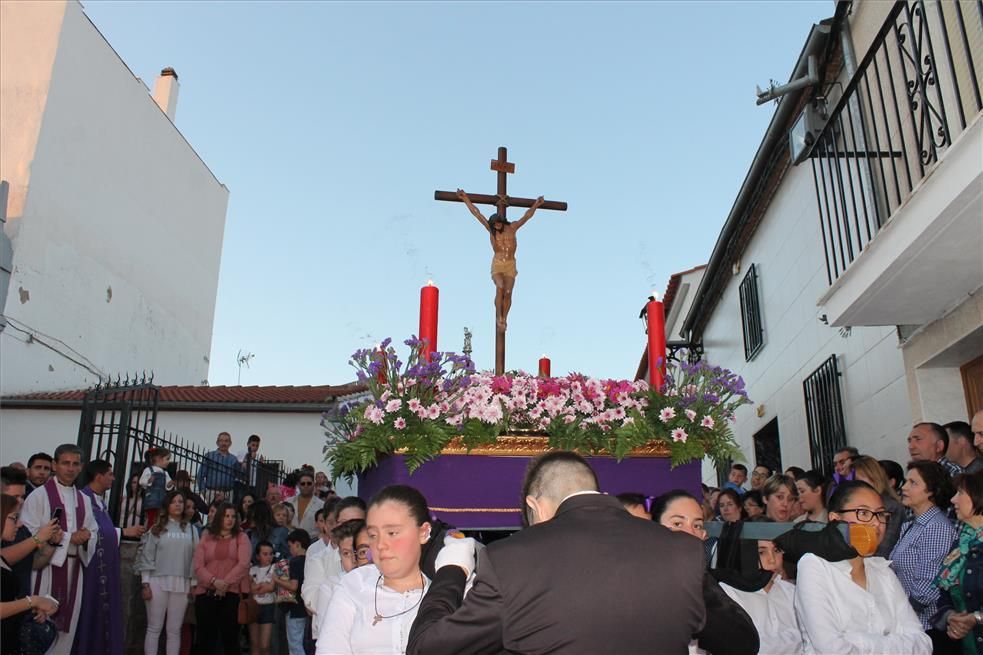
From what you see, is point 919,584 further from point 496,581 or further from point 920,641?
point 496,581

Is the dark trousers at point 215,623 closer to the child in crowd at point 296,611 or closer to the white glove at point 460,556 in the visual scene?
the child in crowd at point 296,611

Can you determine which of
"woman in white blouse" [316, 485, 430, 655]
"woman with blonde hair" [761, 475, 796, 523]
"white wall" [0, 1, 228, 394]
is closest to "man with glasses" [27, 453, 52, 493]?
"woman in white blouse" [316, 485, 430, 655]

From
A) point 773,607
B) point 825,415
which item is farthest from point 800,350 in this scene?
point 773,607

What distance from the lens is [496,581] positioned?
213cm

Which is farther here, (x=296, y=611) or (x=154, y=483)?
(x=154, y=483)

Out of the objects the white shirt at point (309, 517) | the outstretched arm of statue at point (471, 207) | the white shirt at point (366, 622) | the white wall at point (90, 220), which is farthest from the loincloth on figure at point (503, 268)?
the white wall at point (90, 220)

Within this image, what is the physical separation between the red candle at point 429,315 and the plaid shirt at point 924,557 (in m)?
2.61

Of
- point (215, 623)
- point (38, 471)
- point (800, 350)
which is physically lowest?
point (215, 623)

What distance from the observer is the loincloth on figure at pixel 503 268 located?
5688 mm

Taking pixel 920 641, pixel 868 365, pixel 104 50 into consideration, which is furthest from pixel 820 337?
pixel 104 50

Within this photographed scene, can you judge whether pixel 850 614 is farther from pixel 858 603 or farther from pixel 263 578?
pixel 263 578

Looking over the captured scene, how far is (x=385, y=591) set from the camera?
2.96 m

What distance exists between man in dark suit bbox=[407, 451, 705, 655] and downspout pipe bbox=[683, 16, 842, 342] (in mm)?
7298

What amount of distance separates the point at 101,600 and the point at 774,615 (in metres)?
4.65
